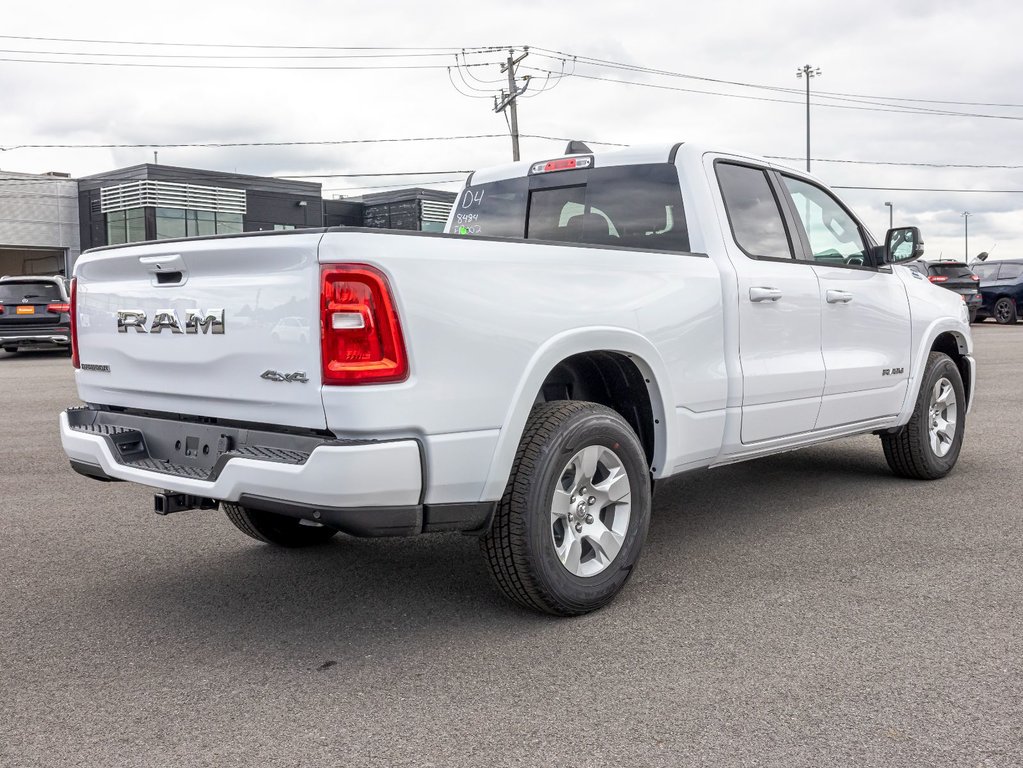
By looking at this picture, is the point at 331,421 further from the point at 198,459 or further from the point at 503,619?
the point at 503,619

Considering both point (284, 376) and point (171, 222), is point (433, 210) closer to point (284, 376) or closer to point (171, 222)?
point (171, 222)

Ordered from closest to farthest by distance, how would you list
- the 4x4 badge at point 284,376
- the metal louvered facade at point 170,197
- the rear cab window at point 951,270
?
the 4x4 badge at point 284,376
the rear cab window at point 951,270
the metal louvered facade at point 170,197

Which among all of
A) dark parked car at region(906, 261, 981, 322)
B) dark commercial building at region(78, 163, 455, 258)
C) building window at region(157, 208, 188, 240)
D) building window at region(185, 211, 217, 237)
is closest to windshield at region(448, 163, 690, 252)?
dark parked car at region(906, 261, 981, 322)

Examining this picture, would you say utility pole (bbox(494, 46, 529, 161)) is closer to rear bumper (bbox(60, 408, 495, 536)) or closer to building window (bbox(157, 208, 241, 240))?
building window (bbox(157, 208, 241, 240))

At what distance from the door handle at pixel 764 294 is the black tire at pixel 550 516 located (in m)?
Answer: 1.15

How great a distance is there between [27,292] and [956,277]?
20.8 m

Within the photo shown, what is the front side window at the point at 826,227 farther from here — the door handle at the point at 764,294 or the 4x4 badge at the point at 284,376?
the 4x4 badge at the point at 284,376

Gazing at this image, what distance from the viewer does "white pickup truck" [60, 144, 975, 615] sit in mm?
3342

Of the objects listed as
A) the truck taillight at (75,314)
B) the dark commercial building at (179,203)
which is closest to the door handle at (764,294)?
the truck taillight at (75,314)

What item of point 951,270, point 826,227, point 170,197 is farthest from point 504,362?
point 170,197

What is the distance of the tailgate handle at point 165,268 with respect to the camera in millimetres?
3818

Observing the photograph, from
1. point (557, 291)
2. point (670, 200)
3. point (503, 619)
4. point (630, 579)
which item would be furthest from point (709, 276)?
point (503, 619)

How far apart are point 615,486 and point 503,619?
678 mm

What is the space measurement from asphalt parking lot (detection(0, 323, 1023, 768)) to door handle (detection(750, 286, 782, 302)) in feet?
3.92
